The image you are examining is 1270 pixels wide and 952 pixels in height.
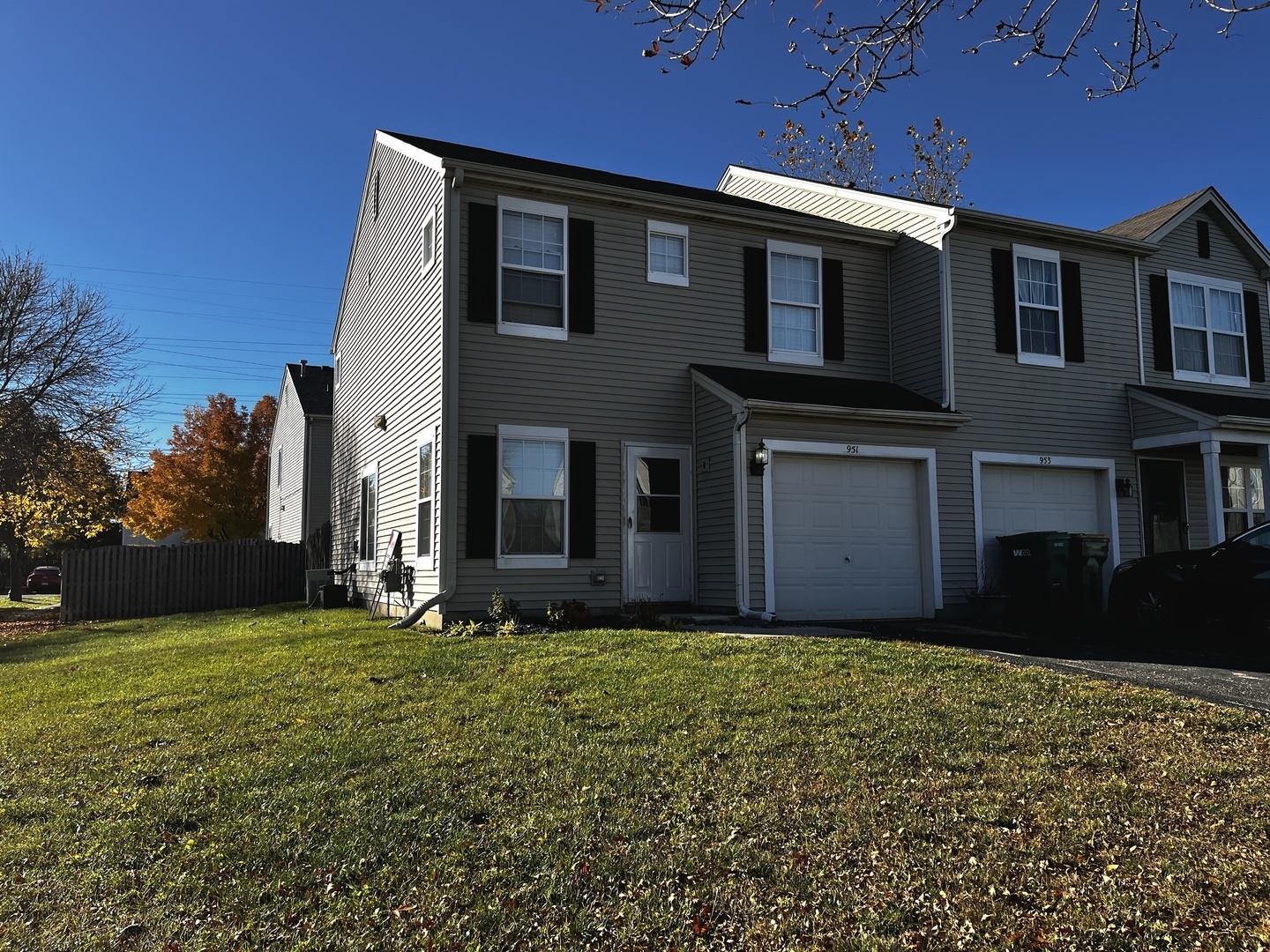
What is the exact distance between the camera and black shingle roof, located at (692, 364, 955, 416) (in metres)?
12.0

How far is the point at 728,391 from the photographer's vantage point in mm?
11703

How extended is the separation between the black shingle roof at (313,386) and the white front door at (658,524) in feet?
45.1

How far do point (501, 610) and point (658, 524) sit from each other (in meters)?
2.65

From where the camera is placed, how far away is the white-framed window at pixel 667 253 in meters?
12.8

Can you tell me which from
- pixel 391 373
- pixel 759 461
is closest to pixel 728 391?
pixel 759 461

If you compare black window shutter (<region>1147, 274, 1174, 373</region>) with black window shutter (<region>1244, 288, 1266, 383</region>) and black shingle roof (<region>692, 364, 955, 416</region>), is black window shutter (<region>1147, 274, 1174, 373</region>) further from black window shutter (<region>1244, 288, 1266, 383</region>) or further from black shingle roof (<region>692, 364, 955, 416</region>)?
black shingle roof (<region>692, 364, 955, 416</region>)

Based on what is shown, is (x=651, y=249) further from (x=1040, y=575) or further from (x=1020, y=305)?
(x=1040, y=575)

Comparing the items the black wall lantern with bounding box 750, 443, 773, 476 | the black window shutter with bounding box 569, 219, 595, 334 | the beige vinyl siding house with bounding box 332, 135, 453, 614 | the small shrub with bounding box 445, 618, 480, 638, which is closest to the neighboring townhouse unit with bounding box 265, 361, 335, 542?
the beige vinyl siding house with bounding box 332, 135, 453, 614

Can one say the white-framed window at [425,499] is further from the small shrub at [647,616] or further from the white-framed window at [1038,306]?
the white-framed window at [1038,306]

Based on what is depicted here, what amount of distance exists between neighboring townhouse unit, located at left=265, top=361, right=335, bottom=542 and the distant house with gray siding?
853 cm

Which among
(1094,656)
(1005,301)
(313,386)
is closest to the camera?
(1094,656)

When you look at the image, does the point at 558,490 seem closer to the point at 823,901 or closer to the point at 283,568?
the point at 823,901

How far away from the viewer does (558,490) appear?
11781 millimetres

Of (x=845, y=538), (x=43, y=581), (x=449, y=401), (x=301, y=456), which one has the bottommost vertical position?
(x=43, y=581)
